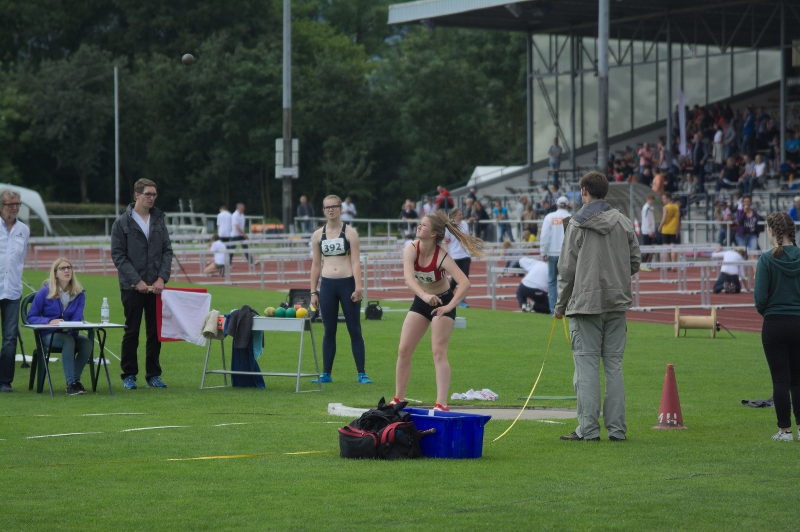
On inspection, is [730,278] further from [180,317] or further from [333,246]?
[180,317]

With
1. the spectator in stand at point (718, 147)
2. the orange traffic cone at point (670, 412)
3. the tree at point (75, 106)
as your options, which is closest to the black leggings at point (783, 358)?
the orange traffic cone at point (670, 412)

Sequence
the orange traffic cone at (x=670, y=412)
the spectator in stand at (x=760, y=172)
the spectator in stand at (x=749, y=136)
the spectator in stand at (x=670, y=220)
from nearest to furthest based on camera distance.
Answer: the orange traffic cone at (x=670, y=412) < the spectator in stand at (x=670, y=220) < the spectator in stand at (x=760, y=172) < the spectator in stand at (x=749, y=136)

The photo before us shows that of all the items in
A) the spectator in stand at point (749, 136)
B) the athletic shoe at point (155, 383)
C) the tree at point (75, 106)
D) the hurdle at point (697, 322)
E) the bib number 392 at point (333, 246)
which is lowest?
the athletic shoe at point (155, 383)

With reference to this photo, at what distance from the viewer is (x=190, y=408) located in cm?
1134

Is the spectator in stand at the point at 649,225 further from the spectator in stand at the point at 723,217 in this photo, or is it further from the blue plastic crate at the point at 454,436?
the blue plastic crate at the point at 454,436

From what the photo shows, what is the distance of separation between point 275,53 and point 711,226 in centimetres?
3403

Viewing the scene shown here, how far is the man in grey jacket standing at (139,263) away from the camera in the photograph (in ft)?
41.8

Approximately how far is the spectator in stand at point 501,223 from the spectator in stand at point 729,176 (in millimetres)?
7246

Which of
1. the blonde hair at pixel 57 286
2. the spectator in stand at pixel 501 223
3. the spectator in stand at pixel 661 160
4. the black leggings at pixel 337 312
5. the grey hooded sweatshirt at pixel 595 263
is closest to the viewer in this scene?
the grey hooded sweatshirt at pixel 595 263

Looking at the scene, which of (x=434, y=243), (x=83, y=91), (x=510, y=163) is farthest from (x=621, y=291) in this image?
(x=510, y=163)

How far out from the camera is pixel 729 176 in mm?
41969

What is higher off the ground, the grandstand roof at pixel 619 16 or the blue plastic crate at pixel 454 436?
the grandstand roof at pixel 619 16

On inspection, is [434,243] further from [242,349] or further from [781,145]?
[781,145]

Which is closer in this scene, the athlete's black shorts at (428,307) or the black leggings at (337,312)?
the athlete's black shorts at (428,307)
